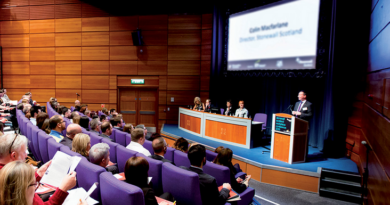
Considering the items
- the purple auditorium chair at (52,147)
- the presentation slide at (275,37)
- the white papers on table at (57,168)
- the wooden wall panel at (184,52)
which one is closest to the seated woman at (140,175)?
the white papers on table at (57,168)

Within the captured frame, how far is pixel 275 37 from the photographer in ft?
19.3

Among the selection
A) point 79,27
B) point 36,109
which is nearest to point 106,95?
point 79,27

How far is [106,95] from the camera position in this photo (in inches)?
341

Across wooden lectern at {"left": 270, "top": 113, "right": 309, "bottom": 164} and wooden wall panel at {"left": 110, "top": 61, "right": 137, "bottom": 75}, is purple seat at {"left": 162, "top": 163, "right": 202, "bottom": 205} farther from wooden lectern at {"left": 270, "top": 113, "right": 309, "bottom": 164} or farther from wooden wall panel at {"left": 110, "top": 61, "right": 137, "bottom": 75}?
wooden wall panel at {"left": 110, "top": 61, "right": 137, "bottom": 75}

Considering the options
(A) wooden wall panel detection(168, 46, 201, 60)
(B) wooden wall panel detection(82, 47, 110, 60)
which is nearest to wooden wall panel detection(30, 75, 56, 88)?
(B) wooden wall panel detection(82, 47, 110, 60)

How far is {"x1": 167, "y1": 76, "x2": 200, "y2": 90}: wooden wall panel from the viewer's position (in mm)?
8297

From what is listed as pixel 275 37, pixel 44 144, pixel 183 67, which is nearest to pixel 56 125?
pixel 44 144

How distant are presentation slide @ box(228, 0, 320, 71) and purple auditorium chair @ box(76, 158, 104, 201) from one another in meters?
4.97

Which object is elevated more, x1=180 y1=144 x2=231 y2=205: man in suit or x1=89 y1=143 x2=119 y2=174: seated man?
x1=89 y1=143 x2=119 y2=174: seated man

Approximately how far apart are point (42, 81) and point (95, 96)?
227 centimetres

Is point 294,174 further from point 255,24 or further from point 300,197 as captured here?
point 255,24

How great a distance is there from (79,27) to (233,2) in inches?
224

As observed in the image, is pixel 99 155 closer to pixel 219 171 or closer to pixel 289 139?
pixel 219 171

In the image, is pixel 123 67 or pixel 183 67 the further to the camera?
pixel 123 67
